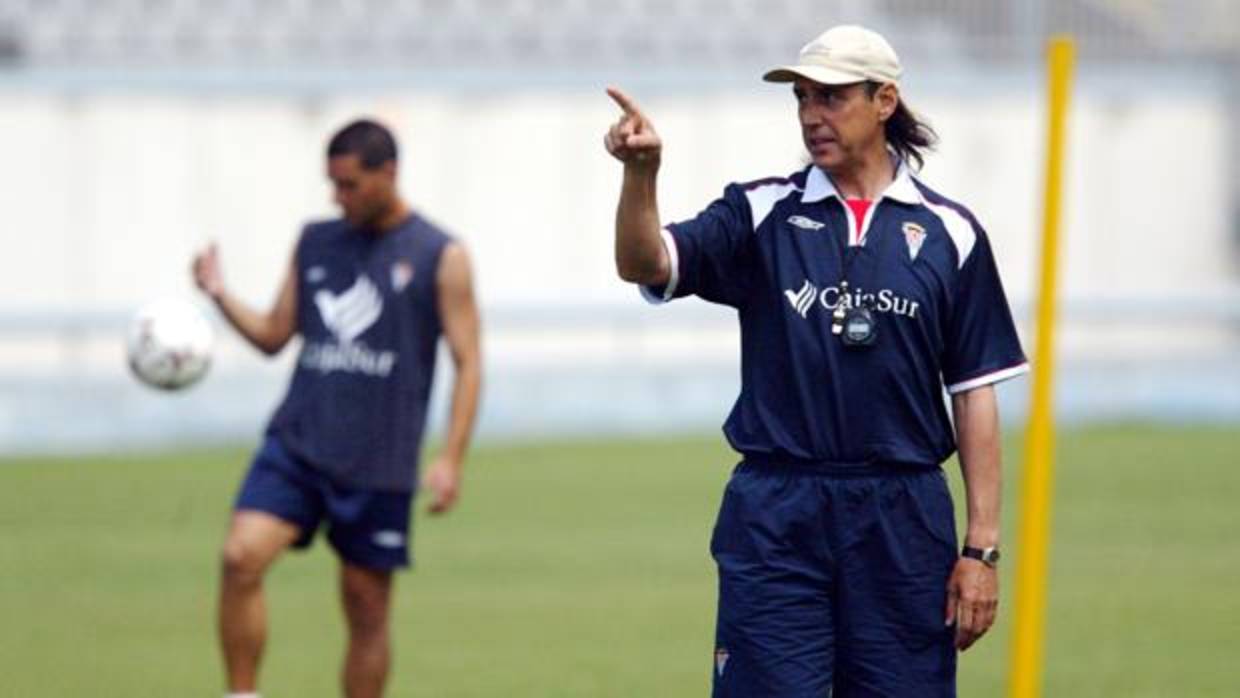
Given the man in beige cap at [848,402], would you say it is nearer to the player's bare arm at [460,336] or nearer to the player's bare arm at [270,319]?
the player's bare arm at [460,336]

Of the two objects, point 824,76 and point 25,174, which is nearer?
point 824,76

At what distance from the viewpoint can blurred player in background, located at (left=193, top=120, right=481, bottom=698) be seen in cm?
952

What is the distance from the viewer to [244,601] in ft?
30.7

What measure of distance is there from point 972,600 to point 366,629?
132 inches

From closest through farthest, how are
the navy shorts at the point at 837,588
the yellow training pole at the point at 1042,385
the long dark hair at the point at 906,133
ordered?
the navy shorts at the point at 837,588
the long dark hair at the point at 906,133
the yellow training pole at the point at 1042,385

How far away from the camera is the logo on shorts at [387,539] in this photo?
960 cm

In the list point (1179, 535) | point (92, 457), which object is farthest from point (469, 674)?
point (92, 457)

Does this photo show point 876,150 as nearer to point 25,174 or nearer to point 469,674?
point 469,674

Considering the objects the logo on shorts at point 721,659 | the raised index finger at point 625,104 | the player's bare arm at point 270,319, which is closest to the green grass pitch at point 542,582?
the player's bare arm at point 270,319

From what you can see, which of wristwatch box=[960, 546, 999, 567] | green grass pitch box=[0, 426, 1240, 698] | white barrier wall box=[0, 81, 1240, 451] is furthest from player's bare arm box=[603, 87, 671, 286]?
white barrier wall box=[0, 81, 1240, 451]

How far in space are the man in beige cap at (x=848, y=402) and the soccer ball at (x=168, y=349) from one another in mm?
3902

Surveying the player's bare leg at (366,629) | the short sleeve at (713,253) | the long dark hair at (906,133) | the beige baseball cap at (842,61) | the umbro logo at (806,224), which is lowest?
the player's bare leg at (366,629)

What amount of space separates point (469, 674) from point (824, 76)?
16.2 feet

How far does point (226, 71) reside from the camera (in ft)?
72.5
